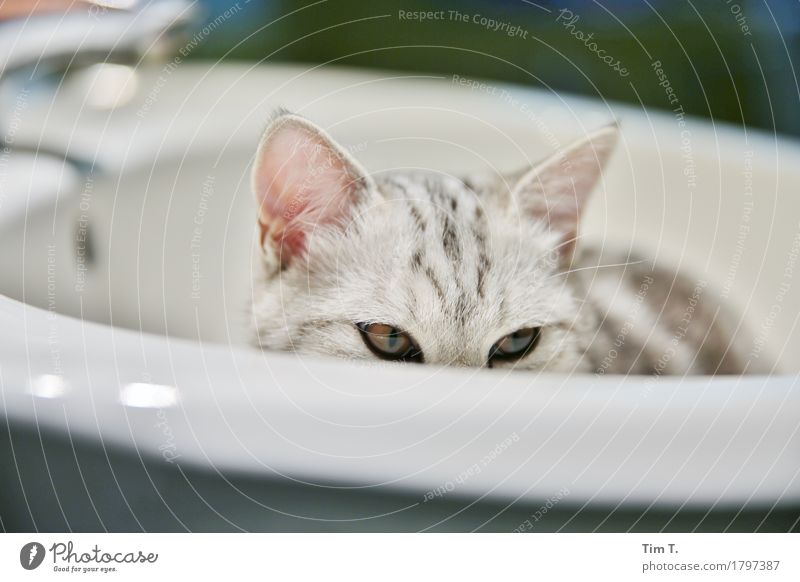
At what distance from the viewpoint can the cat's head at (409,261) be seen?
511mm

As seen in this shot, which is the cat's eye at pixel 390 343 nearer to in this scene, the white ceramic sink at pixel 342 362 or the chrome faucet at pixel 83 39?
the white ceramic sink at pixel 342 362

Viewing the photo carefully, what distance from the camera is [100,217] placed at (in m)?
0.55

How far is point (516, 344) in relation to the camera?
534 millimetres

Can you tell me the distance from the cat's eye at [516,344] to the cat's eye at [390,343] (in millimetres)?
64

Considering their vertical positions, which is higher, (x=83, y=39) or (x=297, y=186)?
(x=83, y=39)

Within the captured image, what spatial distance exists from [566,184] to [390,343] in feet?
0.65

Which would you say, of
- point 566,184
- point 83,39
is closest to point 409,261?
point 566,184

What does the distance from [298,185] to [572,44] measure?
255 millimetres

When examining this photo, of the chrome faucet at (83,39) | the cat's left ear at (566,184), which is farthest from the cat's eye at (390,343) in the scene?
the chrome faucet at (83,39)

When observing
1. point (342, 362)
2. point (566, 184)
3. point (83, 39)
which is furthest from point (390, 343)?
point (83, 39)

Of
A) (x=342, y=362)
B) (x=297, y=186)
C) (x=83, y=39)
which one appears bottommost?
(x=342, y=362)

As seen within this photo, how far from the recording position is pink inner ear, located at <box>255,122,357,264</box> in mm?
497

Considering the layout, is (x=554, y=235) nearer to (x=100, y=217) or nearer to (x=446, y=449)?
(x=446, y=449)

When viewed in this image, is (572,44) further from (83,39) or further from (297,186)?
(83,39)
